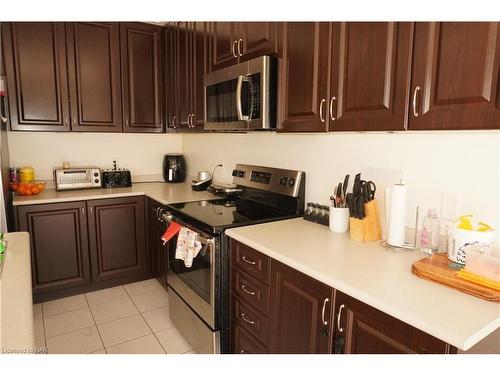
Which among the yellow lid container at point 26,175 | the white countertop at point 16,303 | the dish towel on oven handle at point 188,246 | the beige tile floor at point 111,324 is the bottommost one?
the beige tile floor at point 111,324

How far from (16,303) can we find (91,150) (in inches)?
95.8

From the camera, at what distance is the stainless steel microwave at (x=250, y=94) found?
169cm

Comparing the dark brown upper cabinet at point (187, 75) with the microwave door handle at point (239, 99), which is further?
the dark brown upper cabinet at point (187, 75)

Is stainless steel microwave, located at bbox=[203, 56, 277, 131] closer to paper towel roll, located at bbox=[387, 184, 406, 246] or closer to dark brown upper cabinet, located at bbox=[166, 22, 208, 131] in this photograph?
dark brown upper cabinet, located at bbox=[166, 22, 208, 131]

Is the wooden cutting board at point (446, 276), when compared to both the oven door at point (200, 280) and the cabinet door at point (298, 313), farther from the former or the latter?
the oven door at point (200, 280)

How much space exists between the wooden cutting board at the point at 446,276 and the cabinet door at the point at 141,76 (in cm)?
256

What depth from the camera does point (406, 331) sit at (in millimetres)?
940

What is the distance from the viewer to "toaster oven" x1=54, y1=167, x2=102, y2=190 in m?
2.83

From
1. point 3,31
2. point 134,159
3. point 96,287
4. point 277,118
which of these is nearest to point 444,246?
point 277,118

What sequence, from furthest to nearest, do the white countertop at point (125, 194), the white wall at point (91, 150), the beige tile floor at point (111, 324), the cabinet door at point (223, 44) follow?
the white wall at point (91, 150)
the white countertop at point (125, 194)
the beige tile floor at point (111, 324)
the cabinet door at point (223, 44)

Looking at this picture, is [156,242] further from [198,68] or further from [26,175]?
[198,68]

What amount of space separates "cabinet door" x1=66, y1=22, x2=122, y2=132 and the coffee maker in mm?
579

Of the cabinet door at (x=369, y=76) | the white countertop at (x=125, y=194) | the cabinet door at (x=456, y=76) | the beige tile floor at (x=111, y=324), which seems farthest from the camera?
the white countertop at (x=125, y=194)

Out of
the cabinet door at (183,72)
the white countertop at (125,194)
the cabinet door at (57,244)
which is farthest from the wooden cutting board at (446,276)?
the cabinet door at (57,244)
